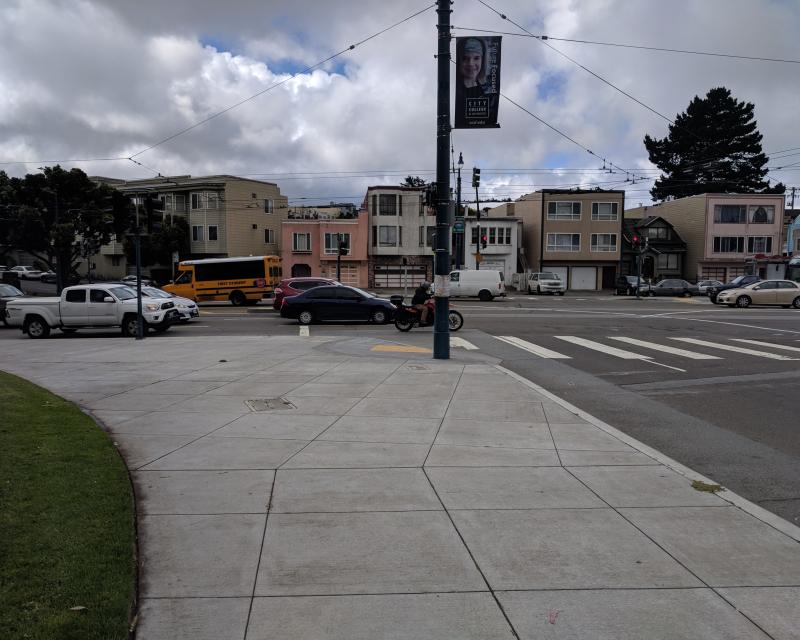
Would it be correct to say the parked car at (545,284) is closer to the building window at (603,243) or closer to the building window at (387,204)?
the building window at (603,243)

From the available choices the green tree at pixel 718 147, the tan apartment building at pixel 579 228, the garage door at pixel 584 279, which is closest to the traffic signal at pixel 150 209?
the tan apartment building at pixel 579 228

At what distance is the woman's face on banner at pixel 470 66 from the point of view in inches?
512

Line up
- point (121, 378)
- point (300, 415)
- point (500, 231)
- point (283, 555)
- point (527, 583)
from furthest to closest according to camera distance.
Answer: point (500, 231), point (121, 378), point (300, 415), point (283, 555), point (527, 583)

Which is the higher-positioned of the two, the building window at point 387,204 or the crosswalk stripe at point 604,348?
the building window at point 387,204

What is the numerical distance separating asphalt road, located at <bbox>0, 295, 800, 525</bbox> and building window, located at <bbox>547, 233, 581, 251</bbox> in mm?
31806

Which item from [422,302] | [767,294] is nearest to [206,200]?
[422,302]

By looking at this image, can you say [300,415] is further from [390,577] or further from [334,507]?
[390,577]

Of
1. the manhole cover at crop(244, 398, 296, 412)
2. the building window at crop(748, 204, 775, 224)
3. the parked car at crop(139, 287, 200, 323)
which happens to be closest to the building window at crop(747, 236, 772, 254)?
the building window at crop(748, 204, 775, 224)

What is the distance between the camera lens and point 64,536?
411 centimetres

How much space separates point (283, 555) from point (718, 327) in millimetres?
22223

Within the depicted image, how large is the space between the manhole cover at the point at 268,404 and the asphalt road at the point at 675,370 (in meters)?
4.28

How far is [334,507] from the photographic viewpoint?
4.96 meters

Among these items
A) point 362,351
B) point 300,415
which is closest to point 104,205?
point 362,351

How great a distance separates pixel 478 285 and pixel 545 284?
1042 cm
